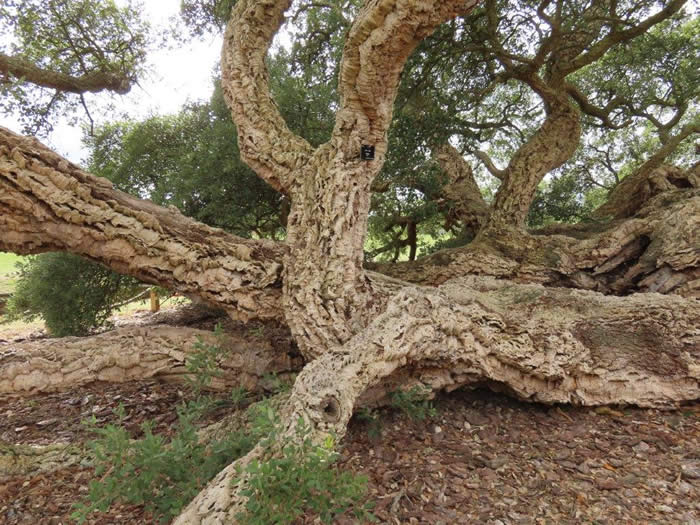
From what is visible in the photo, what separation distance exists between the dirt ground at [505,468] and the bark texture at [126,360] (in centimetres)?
71

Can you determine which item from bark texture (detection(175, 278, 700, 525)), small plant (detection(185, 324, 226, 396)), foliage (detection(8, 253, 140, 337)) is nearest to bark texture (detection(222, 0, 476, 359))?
bark texture (detection(175, 278, 700, 525))

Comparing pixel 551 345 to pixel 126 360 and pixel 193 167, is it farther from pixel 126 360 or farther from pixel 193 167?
pixel 193 167

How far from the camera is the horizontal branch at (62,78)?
4.80 meters

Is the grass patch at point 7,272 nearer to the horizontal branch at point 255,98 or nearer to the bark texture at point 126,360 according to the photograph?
the bark texture at point 126,360

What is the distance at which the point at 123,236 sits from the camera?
10.7 ft

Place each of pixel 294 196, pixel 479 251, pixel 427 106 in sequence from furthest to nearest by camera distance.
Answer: pixel 427 106 < pixel 479 251 < pixel 294 196

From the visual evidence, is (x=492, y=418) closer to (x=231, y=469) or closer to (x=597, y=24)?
(x=231, y=469)

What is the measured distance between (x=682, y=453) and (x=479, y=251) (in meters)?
3.18

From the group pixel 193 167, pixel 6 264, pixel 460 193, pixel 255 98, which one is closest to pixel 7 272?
pixel 6 264

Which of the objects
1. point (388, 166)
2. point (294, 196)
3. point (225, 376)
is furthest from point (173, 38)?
point (225, 376)

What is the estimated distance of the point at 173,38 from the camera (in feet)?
22.3

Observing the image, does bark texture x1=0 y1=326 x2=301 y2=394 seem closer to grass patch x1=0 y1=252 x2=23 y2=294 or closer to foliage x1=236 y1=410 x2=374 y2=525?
foliage x1=236 y1=410 x2=374 y2=525

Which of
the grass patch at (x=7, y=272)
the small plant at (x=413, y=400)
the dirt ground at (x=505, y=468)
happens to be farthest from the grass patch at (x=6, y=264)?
the small plant at (x=413, y=400)

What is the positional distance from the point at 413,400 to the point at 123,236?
9.64 feet
